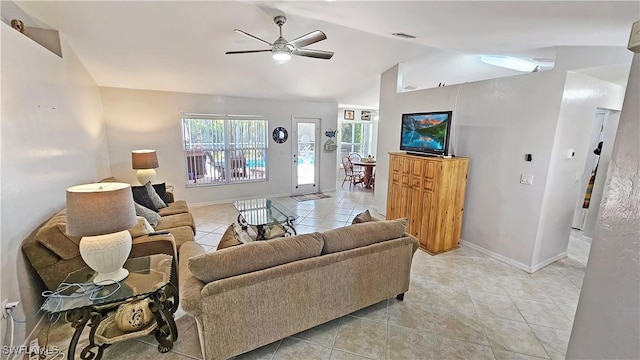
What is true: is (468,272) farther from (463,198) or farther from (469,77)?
(469,77)

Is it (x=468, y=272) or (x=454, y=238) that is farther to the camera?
(x=454, y=238)

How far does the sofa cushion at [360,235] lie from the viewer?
7.20 feet

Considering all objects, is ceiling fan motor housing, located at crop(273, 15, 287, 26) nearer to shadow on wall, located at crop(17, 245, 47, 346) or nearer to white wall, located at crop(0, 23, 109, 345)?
white wall, located at crop(0, 23, 109, 345)

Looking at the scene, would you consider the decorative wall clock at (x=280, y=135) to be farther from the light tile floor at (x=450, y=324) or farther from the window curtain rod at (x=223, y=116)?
the light tile floor at (x=450, y=324)

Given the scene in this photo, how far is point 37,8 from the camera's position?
9.34ft

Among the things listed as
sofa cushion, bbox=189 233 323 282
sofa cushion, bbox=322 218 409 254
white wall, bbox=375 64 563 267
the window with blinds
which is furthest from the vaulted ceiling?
sofa cushion, bbox=189 233 323 282

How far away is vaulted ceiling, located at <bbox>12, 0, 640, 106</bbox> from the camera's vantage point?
86.5 inches

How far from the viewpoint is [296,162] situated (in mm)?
6945

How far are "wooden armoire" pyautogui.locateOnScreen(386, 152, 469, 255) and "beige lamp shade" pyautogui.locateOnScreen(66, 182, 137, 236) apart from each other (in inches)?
134

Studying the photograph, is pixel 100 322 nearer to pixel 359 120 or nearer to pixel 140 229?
pixel 140 229

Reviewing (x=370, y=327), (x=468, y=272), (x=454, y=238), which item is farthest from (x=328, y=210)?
(x=370, y=327)

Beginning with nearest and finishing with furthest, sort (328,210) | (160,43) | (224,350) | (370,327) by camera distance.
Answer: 1. (224,350)
2. (370,327)
3. (160,43)
4. (328,210)

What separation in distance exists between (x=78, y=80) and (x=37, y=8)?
1.07 m

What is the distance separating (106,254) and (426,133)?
151 inches
